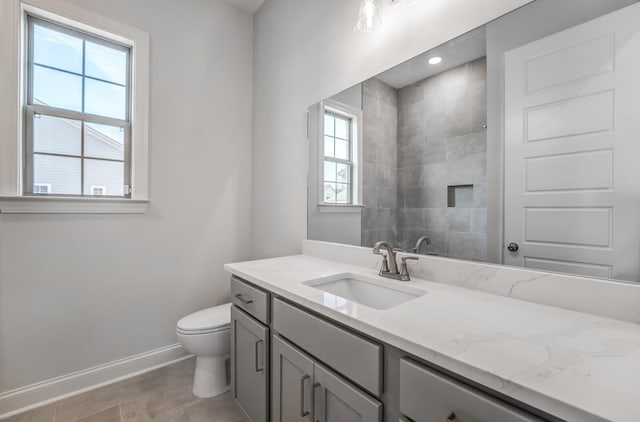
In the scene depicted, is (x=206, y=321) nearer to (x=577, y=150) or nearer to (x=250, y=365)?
(x=250, y=365)

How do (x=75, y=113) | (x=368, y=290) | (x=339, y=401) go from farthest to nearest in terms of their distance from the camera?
(x=75, y=113) → (x=368, y=290) → (x=339, y=401)

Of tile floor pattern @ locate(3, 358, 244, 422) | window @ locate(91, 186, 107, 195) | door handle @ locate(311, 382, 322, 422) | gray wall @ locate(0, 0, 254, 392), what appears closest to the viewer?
door handle @ locate(311, 382, 322, 422)

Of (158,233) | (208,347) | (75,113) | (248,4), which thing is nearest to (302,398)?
(208,347)

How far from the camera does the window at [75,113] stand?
174cm

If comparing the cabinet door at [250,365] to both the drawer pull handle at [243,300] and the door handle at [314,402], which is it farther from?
the door handle at [314,402]

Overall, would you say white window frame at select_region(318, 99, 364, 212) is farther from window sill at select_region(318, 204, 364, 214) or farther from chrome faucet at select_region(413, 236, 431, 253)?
chrome faucet at select_region(413, 236, 431, 253)

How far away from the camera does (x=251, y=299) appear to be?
4.43 feet

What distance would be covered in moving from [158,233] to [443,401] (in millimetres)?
2147

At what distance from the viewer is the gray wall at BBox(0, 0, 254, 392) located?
1.67 meters

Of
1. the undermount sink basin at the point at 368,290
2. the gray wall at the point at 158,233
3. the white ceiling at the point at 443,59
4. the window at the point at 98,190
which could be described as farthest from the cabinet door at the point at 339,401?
the window at the point at 98,190

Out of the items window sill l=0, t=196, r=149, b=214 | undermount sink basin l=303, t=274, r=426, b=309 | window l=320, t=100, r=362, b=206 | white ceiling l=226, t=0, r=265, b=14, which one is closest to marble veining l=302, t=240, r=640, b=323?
undermount sink basin l=303, t=274, r=426, b=309

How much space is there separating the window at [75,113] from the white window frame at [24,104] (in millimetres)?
49

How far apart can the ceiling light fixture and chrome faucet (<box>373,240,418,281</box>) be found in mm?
1091

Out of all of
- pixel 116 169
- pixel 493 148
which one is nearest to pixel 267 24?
Answer: pixel 116 169
